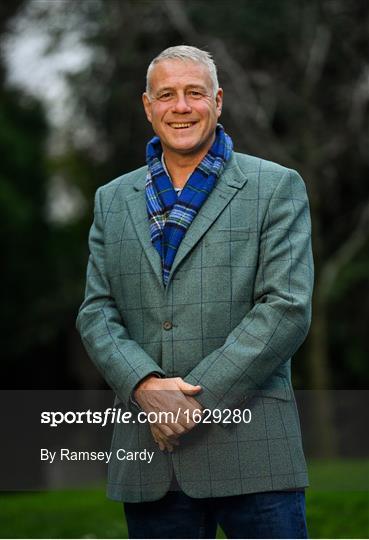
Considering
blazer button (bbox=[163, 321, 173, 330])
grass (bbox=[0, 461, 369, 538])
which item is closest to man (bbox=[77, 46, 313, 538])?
blazer button (bbox=[163, 321, 173, 330])

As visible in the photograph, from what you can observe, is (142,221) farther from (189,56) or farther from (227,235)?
(189,56)

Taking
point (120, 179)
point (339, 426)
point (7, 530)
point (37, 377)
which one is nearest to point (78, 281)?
point (37, 377)

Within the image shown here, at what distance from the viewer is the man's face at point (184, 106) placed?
321 cm

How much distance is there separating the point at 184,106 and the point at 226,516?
44.5 inches

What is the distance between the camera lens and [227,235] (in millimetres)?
3170

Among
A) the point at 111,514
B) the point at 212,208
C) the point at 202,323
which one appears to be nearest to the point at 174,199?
the point at 212,208

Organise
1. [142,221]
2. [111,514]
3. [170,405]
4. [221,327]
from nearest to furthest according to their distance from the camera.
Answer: [170,405], [221,327], [142,221], [111,514]

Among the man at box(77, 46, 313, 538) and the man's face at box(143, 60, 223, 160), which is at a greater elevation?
the man's face at box(143, 60, 223, 160)

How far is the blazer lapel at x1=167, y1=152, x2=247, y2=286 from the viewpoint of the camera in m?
3.18

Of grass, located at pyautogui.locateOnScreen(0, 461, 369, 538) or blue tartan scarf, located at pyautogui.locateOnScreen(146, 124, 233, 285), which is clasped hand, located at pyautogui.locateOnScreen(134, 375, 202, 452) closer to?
blue tartan scarf, located at pyautogui.locateOnScreen(146, 124, 233, 285)

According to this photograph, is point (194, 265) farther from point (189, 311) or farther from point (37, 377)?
point (37, 377)

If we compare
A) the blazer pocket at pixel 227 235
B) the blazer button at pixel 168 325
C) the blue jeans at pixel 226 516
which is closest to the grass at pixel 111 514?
the blue jeans at pixel 226 516

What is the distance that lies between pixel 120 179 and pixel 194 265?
45 centimetres

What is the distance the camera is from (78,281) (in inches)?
769
